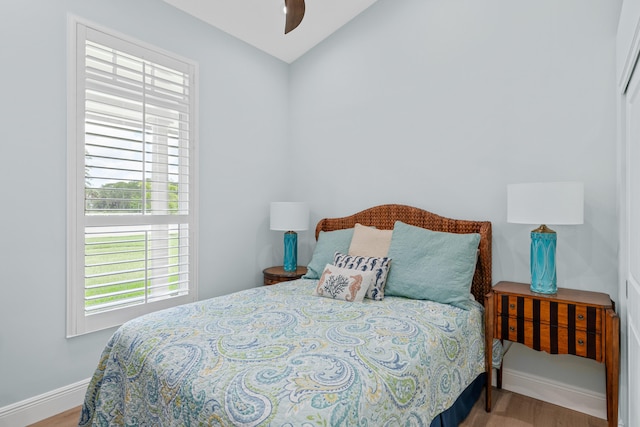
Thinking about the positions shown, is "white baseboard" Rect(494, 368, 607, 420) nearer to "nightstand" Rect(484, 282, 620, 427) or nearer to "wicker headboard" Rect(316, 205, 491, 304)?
"nightstand" Rect(484, 282, 620, 427)

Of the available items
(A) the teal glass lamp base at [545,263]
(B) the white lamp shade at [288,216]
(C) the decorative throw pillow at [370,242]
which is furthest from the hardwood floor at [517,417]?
(B) the white lamp shade at [288,216]

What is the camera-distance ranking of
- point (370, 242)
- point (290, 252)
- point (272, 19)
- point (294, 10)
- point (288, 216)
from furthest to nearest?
point (290, 252), point (288, 216), point (272, 19), point (370, 242), point (294, 10)

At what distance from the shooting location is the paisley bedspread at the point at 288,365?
1145 millimetres

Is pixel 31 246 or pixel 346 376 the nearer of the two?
pixel 346 376

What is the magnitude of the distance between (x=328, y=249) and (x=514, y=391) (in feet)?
5.49

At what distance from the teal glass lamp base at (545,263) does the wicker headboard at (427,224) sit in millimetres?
343

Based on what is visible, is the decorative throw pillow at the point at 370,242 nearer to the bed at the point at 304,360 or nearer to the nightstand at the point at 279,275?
the bed at the point at 304,360

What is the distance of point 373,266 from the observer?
2.43 metres

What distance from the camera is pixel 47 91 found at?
214cm

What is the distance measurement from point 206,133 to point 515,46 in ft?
8.05

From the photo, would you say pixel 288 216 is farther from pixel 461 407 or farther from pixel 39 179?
pixel 461 407

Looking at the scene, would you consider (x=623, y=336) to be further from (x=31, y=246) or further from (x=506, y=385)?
(x=31, y=246)

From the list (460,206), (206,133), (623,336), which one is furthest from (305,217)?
(623,336)

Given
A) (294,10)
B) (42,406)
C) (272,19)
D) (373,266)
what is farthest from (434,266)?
(42,406)
